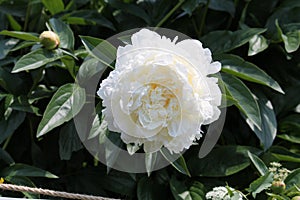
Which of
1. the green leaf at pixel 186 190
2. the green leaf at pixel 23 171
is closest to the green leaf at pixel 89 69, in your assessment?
the green leaf at pixel 23 171

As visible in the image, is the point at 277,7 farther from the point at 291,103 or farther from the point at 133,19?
the point at 133,19

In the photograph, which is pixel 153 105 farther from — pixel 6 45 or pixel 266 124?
pixel 6 45

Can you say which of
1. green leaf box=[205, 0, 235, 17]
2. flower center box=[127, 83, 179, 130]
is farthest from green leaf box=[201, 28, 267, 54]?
flower center box=[127, 83, 179, 130]

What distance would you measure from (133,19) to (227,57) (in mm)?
415

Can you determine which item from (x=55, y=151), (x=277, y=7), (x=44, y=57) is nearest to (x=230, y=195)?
(x=44, y=57)

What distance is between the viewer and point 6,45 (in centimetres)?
168

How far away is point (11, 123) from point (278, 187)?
728 mm

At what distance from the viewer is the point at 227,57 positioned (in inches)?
58.5

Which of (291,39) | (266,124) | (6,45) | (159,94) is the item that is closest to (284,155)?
(266,124)

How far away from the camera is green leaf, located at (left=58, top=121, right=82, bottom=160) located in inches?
57.1

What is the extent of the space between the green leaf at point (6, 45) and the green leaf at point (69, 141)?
316mm

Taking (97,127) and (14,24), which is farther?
(14,24)

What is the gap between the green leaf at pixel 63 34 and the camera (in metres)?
1.45

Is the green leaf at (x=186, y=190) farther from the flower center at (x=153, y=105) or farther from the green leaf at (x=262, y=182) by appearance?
the flower center at (x=153, y=105)
